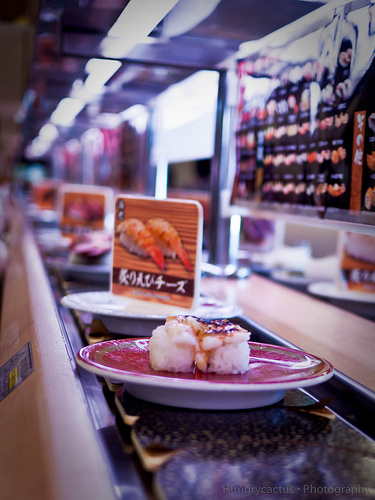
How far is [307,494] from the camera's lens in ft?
1.89

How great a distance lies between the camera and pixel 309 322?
55.4 inches

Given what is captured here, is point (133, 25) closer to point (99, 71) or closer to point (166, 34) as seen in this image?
point (166, 34)

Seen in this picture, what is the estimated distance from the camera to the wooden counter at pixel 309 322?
1.07 metres

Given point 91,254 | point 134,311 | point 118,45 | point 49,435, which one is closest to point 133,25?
point 118,45

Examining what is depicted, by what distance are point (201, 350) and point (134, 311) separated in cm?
47

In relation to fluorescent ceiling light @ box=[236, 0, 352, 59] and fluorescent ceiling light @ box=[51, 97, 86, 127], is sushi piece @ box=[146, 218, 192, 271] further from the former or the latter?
fluorescent ceiling light @ box=[51, 97, 86, 127]

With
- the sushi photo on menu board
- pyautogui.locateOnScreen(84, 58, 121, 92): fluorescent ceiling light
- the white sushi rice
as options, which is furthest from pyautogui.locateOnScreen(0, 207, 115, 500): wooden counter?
pyautogui.locateOnScreen(84, 58, 121, 92): fluorescent ceiling light

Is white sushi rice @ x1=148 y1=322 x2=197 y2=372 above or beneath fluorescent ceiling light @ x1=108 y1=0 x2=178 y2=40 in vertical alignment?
beneath

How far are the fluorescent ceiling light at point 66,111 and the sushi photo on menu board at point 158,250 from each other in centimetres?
263

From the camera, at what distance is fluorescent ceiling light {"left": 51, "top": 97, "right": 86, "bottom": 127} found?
3962mm

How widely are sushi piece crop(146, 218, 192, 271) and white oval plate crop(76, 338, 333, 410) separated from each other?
39 cm

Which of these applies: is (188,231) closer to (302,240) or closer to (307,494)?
(307,494)

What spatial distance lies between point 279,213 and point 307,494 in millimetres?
1222

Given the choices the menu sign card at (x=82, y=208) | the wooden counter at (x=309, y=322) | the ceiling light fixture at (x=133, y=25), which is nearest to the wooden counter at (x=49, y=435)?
the wooden counter at (x=309, y=322)
